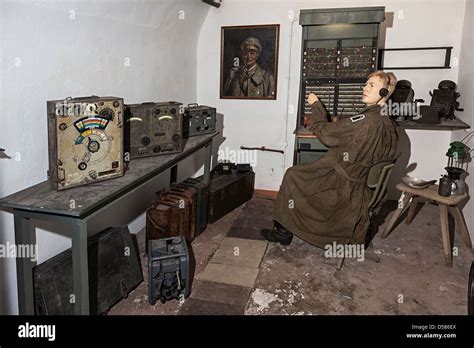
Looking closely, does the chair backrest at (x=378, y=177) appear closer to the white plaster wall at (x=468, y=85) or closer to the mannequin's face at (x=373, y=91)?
the mannequin's face at (x=373, y=91)

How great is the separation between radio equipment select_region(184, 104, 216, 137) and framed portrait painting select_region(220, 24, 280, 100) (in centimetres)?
114

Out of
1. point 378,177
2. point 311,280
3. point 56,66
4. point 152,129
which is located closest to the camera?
point 56,66

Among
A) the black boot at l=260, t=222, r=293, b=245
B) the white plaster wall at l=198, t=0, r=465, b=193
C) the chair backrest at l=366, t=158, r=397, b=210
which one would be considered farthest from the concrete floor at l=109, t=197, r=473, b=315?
the white plaster wall at l=198, t=0, r=465, b=193

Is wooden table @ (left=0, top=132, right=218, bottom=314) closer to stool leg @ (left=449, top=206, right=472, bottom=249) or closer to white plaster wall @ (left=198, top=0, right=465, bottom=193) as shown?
stool leg @ (left=449, top=206, right=472, bottom=249)

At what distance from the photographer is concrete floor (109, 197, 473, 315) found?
104 inches

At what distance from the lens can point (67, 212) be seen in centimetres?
186

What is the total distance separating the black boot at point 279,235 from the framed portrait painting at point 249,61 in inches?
69.0

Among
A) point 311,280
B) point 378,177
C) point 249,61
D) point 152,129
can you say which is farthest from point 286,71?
point 311,280

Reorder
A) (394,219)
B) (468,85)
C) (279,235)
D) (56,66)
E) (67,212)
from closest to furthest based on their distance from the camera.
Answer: (67,212) → (56,66) → (279,235) → (394,219) → (468,85)

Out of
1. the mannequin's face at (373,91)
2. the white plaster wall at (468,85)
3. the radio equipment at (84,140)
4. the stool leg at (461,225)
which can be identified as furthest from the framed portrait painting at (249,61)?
the radio equipment at (84,140)

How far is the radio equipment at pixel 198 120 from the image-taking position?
141 inches

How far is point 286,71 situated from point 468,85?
5.89 ft

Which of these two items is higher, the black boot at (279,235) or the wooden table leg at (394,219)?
the wooden table leg at (394,219)

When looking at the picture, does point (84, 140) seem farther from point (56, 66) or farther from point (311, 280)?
point (311, 280)
